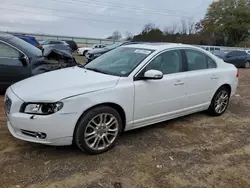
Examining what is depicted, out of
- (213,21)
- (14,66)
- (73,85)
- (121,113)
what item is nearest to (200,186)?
(121,113)

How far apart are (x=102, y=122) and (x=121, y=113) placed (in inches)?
13.6

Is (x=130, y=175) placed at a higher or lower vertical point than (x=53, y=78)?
lower

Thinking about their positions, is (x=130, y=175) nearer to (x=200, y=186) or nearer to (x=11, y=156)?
(x=200, y=186)

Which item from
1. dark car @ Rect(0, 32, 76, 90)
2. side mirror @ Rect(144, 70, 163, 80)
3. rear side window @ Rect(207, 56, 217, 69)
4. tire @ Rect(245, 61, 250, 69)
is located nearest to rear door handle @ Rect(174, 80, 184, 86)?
side mirror @ Rect(144, 70, 163, 80)

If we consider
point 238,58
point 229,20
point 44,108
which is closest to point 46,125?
point 44,108

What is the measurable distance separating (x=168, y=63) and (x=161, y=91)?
1.83 feet

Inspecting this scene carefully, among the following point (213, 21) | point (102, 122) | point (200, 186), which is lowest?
point (200, 186)

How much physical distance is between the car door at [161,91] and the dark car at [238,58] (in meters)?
14.5

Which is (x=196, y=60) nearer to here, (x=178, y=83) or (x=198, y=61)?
(x=198, y=61)

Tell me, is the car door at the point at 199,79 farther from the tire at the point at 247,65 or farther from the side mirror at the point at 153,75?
the tire at the point at 247,65

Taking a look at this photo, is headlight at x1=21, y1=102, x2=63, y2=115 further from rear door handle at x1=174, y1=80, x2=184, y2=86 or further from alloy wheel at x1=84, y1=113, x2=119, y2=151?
rear door handle at x1=174, y1=80, x2=184, y2=86

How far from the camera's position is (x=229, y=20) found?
48.8 m

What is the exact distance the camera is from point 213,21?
170 ft

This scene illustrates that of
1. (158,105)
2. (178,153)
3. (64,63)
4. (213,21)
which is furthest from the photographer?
(213,21)
